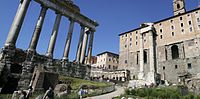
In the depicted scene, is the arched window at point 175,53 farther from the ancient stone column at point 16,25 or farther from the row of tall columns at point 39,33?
the ancient stone column at point 16,25

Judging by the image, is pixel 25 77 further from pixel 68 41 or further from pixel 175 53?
pixel 175 53

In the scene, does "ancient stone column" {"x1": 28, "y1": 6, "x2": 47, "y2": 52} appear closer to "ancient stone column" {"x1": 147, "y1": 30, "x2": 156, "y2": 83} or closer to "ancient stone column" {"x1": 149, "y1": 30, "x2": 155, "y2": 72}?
"ancient stone column" {"x1": 147, "y1": 30, "x2": 156, "y2": 83}

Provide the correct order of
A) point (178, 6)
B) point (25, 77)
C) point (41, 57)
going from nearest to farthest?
point (25, 77), point (41, 57), point (178, 6)

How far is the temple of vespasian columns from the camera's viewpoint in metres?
24.7

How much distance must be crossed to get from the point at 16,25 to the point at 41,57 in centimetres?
801

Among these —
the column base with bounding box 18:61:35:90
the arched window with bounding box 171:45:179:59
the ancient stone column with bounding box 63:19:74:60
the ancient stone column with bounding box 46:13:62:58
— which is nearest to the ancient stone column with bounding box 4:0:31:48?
the column base with bounding box 18:61:35:90

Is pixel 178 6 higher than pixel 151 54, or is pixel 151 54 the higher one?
pixel 178 6

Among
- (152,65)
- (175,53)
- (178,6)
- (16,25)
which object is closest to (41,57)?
(16,25)

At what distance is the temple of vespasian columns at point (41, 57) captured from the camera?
24.7 metres

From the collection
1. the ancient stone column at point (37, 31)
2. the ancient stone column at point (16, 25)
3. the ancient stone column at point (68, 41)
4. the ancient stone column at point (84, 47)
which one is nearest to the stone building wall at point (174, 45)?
the ancient stone column at point (84, 47)

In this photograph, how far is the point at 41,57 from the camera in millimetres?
37625

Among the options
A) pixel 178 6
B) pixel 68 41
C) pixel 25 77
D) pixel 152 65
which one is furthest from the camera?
pixel 178 6

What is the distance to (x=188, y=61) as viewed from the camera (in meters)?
Answer: 56.6

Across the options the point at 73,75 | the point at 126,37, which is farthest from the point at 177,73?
the point at 73,75
